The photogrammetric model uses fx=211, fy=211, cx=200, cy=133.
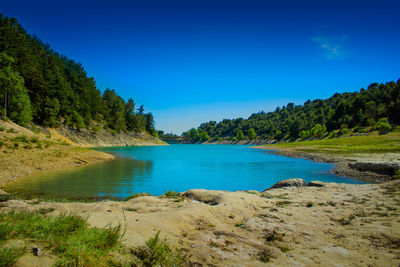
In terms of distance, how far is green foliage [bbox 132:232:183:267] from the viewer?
391 cm

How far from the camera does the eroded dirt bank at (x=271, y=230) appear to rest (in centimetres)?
454

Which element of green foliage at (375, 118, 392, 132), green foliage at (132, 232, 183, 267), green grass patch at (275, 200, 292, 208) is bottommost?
green grass patch at (275, 200, 292, 208)

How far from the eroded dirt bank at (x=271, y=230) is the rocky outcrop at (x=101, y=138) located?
69282 mm

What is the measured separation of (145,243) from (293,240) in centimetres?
387

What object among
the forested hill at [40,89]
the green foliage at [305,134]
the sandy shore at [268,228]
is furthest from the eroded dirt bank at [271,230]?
the green foliage at [305,134]

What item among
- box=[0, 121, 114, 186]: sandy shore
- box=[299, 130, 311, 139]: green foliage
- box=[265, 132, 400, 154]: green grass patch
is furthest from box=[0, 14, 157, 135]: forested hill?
box=[299, 130, 311, 139]: green foliage

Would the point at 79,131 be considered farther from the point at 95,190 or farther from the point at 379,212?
the point at 379,212

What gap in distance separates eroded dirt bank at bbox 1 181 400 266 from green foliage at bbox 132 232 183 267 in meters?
0.27

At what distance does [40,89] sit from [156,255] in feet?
252

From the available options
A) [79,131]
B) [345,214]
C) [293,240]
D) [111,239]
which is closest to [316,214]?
[345,214]

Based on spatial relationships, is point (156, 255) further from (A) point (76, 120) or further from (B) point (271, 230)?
(A) point (76, 120)

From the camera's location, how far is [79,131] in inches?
2916

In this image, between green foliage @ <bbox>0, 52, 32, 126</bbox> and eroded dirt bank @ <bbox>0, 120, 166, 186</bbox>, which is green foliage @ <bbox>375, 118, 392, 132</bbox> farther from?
green foliage @ <bbox>0, 52, 32, 126</bbox>

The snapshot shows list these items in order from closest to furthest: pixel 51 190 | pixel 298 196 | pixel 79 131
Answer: pixel 298 196, pixel 51 190, pixel 79 131
